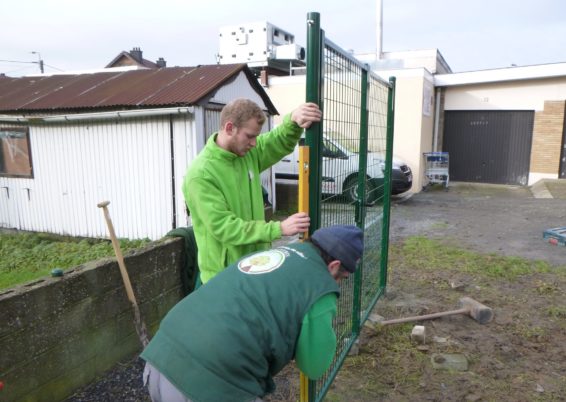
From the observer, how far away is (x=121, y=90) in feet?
24.8

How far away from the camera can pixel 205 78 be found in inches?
294

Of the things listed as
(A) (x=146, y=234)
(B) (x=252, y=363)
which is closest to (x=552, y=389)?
(B) (x=252, y=363)

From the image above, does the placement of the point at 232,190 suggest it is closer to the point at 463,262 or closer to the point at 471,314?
the point at 471,314

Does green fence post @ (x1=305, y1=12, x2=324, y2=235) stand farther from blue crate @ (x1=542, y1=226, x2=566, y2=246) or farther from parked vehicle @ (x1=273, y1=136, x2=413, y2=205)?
blue crate @ (x1=542, y1=226, x2=566, y2=246)

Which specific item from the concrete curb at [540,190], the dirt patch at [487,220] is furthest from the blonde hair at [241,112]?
the concrete curb at [540,190]

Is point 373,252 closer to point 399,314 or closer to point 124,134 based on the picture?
point 399,314

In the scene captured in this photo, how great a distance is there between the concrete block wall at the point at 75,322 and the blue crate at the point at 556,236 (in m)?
6.17

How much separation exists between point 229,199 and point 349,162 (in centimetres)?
116

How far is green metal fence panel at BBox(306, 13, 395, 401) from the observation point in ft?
7.47

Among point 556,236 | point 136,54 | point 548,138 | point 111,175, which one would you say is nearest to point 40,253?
point 111,175

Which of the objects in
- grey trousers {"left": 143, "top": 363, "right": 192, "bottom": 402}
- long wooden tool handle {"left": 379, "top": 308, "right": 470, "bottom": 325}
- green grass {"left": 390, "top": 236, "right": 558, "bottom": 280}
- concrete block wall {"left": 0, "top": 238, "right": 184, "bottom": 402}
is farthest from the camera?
green grass {"left": 390, "top": 236, "right": 558, "bottom": 280}

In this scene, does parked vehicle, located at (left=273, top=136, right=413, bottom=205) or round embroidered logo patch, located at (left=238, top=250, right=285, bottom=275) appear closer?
round embroidered logo patch, located at (left=238, top=250, right=285, bottom=275)

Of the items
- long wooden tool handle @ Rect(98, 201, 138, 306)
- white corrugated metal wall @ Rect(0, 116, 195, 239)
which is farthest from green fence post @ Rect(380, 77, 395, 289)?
white corrugated metal wall @ Rect(0, 116, 195, 239)

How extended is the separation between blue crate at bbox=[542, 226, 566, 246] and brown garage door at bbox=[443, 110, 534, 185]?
27.8ft
